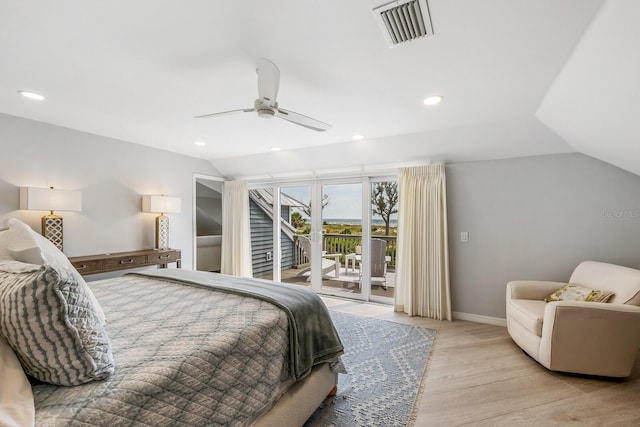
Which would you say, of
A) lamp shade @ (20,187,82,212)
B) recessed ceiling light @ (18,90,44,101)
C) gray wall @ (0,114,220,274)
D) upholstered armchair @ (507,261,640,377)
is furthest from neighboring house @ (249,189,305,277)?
upholstered armchair @ (507,261,640,377)

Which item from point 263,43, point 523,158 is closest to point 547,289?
point 523,158

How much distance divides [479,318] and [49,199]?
5.07 meters

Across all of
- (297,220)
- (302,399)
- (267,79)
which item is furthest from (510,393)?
(297,220)

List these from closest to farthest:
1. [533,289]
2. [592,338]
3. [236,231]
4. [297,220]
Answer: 1. [592,338]
2. [533,289]
3. [297,220]
4. [236,231]

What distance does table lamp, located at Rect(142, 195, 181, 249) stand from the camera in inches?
158

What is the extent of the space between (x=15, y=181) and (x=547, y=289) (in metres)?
5.58

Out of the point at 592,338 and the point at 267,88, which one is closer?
the point at 267,88

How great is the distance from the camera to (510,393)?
2182mm

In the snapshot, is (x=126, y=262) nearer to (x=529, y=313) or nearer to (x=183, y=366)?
(x=183, y=366)

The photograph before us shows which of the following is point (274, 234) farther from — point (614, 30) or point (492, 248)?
point (614, 30)

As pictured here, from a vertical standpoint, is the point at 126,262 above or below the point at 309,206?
below

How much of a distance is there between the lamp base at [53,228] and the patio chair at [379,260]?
12.6ft

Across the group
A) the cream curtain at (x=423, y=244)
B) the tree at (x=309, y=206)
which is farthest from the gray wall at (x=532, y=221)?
A: the tree at (x=309, y=206)

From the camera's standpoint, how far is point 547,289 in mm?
2996
